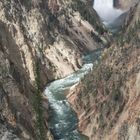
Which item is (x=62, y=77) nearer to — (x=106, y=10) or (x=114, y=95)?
(x=114, y=95)

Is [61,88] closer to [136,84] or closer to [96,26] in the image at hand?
[136,84]

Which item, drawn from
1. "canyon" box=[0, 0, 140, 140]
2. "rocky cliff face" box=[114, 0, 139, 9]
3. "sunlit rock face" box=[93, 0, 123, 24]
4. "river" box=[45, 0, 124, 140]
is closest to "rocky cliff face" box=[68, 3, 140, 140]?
"canyon" box=[0, 0, 140, 140]

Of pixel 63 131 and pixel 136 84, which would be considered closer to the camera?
pixel 136 84

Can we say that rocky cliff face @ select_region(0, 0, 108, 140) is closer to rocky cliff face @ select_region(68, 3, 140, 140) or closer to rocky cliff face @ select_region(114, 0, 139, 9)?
rocky cliff face @ select_region(68, 3, 140, 140)

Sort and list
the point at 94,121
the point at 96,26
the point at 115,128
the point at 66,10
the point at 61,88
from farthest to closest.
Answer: the point at 96,26 → the point at 66,10 → the point at 61,88 → the point at 94,121 → the point at 115,128

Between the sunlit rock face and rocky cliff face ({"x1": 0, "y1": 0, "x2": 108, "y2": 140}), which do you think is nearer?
rocky cliff face ({"x1": 0, "y1": 0, "x2": 108, "y2": 140})

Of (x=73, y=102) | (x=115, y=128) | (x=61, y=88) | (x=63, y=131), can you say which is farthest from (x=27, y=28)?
(x=115, y=128)

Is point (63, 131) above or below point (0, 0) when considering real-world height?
below

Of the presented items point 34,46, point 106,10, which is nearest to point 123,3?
point 106,10
